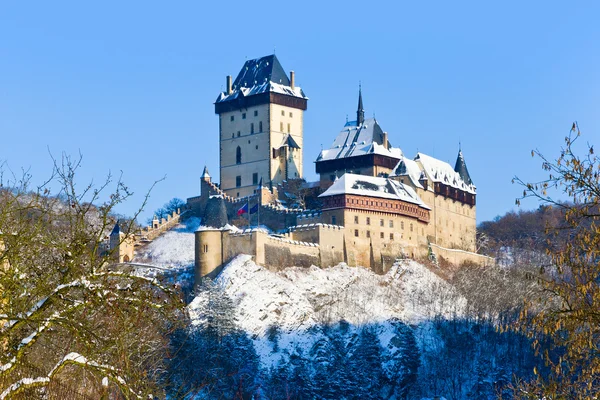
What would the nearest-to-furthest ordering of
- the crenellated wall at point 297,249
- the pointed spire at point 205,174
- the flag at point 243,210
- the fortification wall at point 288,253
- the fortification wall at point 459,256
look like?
the crenellated wall at point 297,249, the fortification wall at point 288,253, the flag at point 243,210, the fortification wall at point 459,256, the pointed spire at point 205,174

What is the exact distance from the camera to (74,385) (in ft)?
59.1

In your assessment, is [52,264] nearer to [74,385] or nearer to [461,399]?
[74,385]

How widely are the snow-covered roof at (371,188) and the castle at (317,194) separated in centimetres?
9

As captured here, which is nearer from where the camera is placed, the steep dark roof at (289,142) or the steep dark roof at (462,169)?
the steep dark roof at (289,142)

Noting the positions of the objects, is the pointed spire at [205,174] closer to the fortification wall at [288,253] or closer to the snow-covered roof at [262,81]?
the snow-covered roof at [262,81]

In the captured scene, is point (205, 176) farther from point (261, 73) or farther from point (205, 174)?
point (261, 73)

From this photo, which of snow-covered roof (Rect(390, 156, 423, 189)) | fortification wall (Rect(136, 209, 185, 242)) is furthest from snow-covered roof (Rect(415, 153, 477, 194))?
fortification wall (Rect(136, 209, 185, 242))

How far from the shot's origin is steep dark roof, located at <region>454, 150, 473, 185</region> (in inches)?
3936

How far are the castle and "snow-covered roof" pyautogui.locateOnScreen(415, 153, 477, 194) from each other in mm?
111

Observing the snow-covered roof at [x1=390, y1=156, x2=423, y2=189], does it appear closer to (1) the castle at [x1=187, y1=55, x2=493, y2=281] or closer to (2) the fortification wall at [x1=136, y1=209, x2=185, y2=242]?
(1) the castle at [x1=187, y1=55, x2=493, y2=281]

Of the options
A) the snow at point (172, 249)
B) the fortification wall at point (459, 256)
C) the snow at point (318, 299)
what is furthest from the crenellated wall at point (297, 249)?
the snow at point (172, 249)

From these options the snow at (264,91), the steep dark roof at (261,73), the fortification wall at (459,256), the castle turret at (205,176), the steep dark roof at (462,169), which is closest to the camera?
the fortification wall at (459,256)

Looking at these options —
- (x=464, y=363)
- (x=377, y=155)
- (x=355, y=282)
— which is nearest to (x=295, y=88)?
(x=377, y=155)

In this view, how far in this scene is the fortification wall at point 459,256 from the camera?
87312mm
